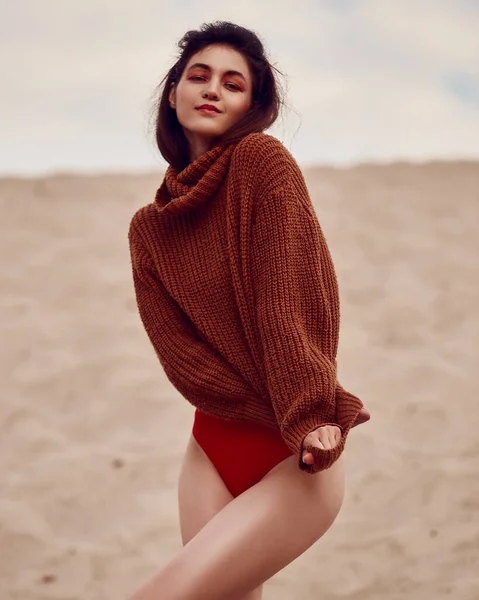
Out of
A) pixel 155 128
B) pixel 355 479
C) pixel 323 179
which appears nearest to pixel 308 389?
pixel 155 128

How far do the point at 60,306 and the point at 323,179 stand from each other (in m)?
2.54

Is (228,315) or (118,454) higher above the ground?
(228,315)

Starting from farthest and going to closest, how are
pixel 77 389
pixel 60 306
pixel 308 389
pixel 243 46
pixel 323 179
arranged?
pixel 323 179
pixel 60 306
pixel 77 389
pixel 243 46
pixel 308 389

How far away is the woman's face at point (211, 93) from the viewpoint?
5.57 ft

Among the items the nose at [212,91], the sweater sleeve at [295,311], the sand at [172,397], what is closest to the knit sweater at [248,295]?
the sweater sleeve at [295,311]

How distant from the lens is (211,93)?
1693 mm

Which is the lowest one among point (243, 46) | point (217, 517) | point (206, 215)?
point (217, 517)

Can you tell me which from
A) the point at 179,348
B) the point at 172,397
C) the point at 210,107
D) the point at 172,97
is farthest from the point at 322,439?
the point at 172,397

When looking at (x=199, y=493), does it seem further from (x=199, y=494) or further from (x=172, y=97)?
(x=172, y=97)

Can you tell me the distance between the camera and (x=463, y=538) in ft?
11.8

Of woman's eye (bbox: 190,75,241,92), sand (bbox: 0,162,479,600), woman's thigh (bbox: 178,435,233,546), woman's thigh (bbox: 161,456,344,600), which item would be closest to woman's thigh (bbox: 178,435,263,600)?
woman's thigh (bbox: 178,435,233,546)

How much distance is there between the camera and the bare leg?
4.77ft

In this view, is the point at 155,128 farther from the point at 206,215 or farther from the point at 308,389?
the point at 308,389

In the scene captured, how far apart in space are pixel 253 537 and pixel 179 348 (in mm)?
361
